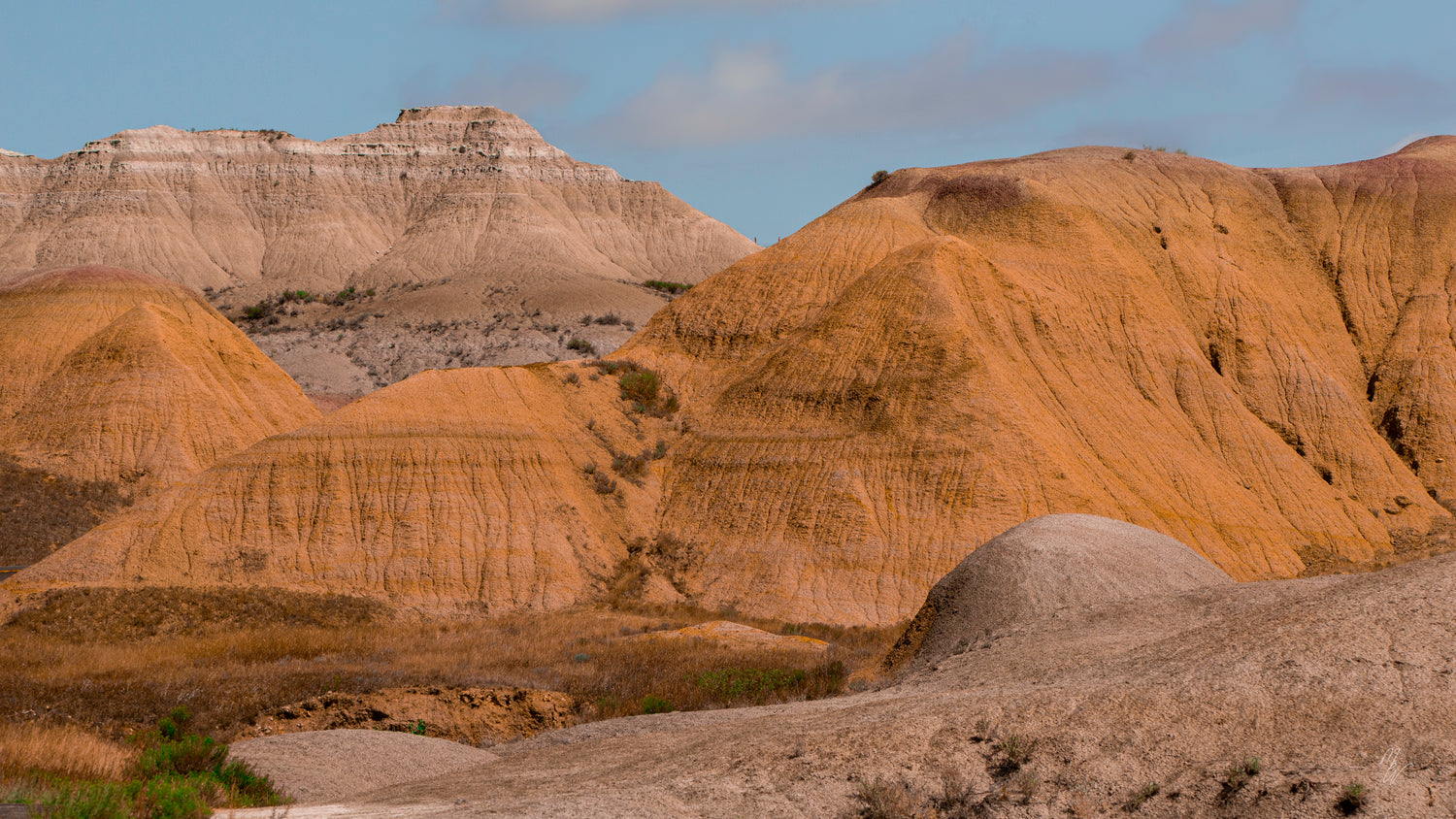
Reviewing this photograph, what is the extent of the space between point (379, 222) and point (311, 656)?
96.2m

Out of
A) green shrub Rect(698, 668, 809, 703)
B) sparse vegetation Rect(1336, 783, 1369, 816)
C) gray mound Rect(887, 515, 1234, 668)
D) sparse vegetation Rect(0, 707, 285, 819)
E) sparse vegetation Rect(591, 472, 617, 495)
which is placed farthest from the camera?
sparse vegetation Rect(591, 472, 617, 495)

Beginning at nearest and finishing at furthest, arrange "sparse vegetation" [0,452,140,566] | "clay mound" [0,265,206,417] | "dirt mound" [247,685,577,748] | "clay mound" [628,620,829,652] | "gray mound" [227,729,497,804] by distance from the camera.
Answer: "gray mound" [227,729,497,804], "dirt mound" [247,685,577,748], "clay mound" [628,620,829,652], "sparse vegetation" [0,452,140,566], "clay mound" [0,265,206,417]

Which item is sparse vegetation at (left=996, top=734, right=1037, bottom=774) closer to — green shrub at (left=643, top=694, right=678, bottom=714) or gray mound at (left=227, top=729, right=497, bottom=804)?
gray mound at (left=227, top=729, right=497, bottom=804)

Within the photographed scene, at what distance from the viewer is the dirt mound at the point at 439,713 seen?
19.5 meters

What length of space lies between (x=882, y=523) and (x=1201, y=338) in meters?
15.8

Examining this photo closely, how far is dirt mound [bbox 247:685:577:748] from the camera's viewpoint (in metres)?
19.5

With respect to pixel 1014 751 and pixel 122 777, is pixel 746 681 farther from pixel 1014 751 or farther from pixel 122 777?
pixel 1014 751

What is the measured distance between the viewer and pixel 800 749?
1071cm

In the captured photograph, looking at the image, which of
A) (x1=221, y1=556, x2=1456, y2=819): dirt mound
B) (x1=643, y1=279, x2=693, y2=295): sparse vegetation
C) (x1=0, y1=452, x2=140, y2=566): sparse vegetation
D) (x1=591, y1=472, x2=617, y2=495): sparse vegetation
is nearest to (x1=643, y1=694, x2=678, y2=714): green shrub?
(x1=221, y1=556, x2=1456, y2=819): dirt mound

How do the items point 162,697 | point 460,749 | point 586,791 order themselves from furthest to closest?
1. point 162,697
2. point 460,749
3. point 586,791

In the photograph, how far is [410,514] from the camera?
33469 mm

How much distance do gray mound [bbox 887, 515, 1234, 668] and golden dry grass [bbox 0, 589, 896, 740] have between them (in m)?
2.03

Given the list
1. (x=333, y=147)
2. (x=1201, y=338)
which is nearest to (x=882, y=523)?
(x=1201, y=338)

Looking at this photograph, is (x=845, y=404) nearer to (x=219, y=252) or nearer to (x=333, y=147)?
(x=219, y=252)
